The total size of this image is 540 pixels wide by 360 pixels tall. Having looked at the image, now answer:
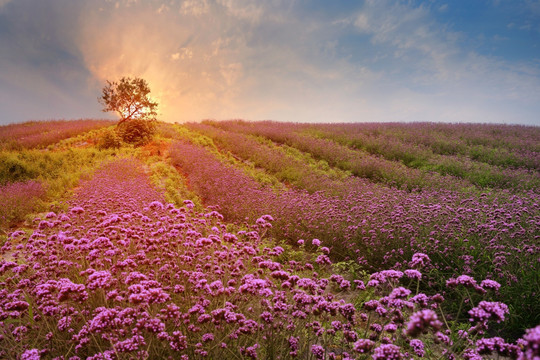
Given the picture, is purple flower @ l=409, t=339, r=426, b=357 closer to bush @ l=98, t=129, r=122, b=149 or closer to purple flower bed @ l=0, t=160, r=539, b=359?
purple flower bed @ l=0, t=160, r=539, b=359

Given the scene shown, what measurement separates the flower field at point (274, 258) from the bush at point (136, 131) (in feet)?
8.07

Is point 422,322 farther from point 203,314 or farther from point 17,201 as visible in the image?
point 17,201

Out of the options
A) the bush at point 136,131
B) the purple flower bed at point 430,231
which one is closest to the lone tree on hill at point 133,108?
the bush at point 136,131

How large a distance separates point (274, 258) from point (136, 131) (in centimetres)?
1625

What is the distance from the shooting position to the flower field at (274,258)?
250 cm

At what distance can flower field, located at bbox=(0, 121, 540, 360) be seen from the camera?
8.21 ft

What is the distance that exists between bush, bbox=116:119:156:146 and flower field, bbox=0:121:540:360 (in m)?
2.46

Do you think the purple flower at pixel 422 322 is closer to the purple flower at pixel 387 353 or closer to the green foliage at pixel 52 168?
the purple flower at pixel 387 353

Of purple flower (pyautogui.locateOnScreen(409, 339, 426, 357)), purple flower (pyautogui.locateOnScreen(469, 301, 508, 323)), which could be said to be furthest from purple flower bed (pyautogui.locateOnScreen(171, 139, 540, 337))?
purple flower (pyautogui.locateOnScreen(469, 301, 508, 323))

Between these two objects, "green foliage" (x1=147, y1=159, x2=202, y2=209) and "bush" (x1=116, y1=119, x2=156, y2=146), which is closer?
"green foliage" (x1=147, y1=159, x2=202, y2=209)

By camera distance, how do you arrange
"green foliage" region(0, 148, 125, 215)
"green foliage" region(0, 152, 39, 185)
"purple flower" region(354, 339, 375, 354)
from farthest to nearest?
"green foliage" region(0, 152, 39, 185), "green foliage" region(0, 148, 125, 215), "purple flower" region(354, 339, 375, 354)

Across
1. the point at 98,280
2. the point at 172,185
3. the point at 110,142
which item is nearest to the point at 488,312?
the point at 98,280

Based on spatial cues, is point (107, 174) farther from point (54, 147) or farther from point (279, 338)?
point (279, 338)

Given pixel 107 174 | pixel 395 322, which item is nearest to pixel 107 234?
pixel 395 322
